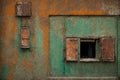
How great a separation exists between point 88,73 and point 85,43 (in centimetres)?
69

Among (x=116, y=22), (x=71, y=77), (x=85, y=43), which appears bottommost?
(x=71, y=77)

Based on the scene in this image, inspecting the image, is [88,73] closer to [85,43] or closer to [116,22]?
[85,43]

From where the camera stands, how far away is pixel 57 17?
7.71m

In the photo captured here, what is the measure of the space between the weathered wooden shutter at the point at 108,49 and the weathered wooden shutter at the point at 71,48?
2.00 feet

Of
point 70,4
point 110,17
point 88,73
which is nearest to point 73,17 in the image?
point 70,4

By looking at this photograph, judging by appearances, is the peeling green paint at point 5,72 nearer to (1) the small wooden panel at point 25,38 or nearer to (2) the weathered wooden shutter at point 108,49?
(1) the small wooden panel at point 25,38

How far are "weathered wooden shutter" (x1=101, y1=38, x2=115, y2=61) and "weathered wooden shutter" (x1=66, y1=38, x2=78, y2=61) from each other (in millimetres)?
609

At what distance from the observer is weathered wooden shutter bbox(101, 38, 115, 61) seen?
7668 millimetres

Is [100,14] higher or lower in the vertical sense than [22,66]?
higher

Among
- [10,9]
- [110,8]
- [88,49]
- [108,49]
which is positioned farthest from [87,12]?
[10,9]

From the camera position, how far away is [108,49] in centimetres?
771

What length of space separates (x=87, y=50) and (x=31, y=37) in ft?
4.33

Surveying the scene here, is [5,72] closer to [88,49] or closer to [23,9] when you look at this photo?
[23,9]

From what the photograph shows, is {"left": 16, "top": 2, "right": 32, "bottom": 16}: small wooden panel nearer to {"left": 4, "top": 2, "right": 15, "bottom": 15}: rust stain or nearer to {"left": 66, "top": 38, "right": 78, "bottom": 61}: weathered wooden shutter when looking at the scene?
{"left": 4, "top": 2, "right": 15, "bottom": 15}: rust stain
